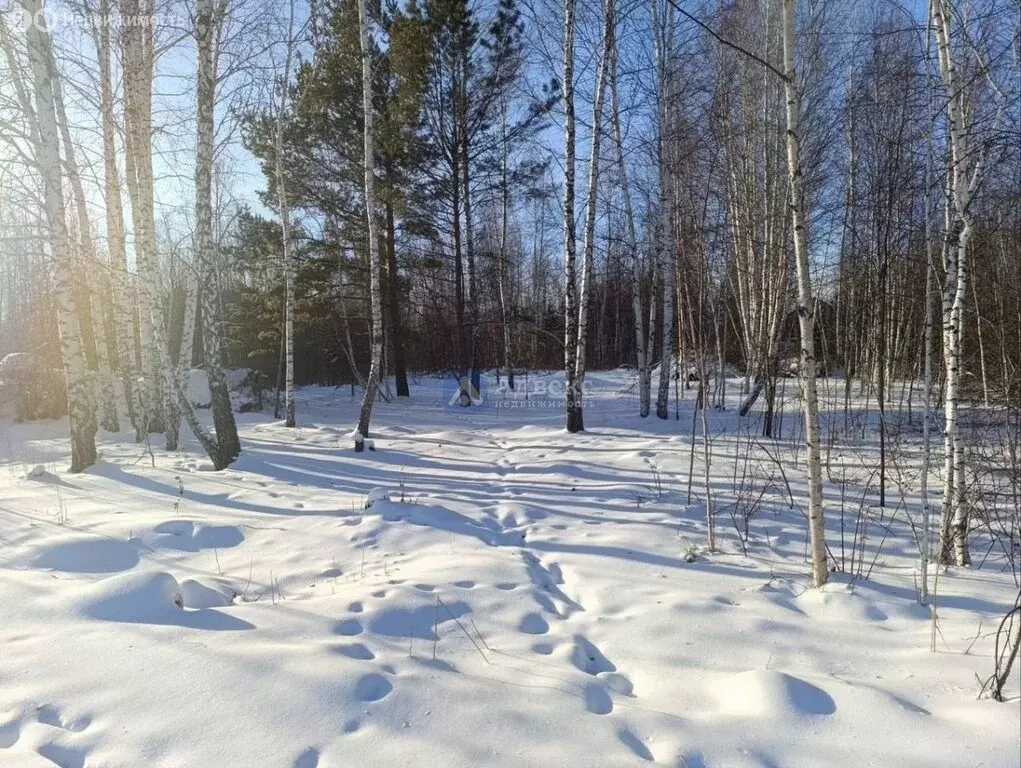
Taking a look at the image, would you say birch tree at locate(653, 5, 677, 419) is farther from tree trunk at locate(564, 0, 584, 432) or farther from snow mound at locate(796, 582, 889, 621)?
snow mound at locate(796, 582, 889, 621)

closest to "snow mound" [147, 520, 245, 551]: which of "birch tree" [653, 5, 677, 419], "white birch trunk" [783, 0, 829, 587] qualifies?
"white birch trunk" [783, 0, 829, 587]

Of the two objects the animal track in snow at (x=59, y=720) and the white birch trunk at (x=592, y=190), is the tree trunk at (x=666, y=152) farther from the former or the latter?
the animal track in snow at (x=59, y=720)

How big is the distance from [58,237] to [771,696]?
7.66 meters

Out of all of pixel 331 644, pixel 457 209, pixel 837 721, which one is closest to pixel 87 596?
pixel 331 644

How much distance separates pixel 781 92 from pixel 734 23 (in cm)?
163

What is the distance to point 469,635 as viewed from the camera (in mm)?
2758

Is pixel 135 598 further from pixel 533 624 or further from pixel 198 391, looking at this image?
pixel 198 391

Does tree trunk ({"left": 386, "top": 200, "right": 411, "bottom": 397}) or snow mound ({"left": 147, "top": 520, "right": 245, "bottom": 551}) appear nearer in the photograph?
snow mound ({"left": 147, "top": 520, "right": 245, "bottom": 551})

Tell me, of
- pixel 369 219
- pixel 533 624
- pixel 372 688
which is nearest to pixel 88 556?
pixel 372 688

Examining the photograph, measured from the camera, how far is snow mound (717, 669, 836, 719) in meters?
2.02

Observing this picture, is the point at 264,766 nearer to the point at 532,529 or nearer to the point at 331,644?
the point at 331,644

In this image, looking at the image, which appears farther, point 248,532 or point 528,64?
point 528,64

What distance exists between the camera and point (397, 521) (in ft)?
15.4

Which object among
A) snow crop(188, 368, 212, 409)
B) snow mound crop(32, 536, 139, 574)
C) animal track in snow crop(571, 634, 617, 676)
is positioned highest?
snow crop(188, 368, 212, 409)
